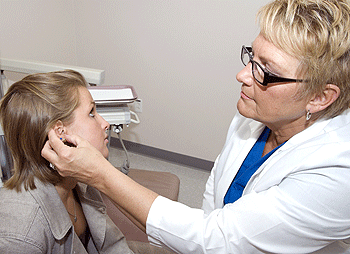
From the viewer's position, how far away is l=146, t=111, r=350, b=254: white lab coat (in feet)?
2.60

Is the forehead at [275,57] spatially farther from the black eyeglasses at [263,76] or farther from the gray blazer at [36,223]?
the gray blazer at [36,223]

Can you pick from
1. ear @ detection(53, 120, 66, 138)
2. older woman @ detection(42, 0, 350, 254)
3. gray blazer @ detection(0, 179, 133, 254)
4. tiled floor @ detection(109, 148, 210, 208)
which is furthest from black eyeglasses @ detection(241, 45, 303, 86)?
tiled floor @ detection(109, 148, 210, 208)

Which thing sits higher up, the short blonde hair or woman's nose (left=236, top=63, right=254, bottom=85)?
the short blonde hair

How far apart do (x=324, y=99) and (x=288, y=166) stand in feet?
0.72

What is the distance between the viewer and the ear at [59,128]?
0.99 m

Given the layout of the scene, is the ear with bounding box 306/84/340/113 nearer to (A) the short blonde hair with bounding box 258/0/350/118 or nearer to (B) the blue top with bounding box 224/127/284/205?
(A) the short blonde hair with bounding box 258/0/350/118

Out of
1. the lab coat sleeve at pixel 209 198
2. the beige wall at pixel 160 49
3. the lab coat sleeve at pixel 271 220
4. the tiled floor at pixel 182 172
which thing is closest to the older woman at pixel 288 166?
the lab coat sleeve at pixel 271 220

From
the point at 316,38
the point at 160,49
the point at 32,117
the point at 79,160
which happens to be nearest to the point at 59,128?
the point at 32,117

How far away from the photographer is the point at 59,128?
3.27 ft

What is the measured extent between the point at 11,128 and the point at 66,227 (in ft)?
1.12

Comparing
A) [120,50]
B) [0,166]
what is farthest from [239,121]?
[120,50]

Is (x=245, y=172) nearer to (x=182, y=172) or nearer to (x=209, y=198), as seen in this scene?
(x=209, y=198)

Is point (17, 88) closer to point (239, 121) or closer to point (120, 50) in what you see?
point (239, 121)

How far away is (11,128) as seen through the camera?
972mm
